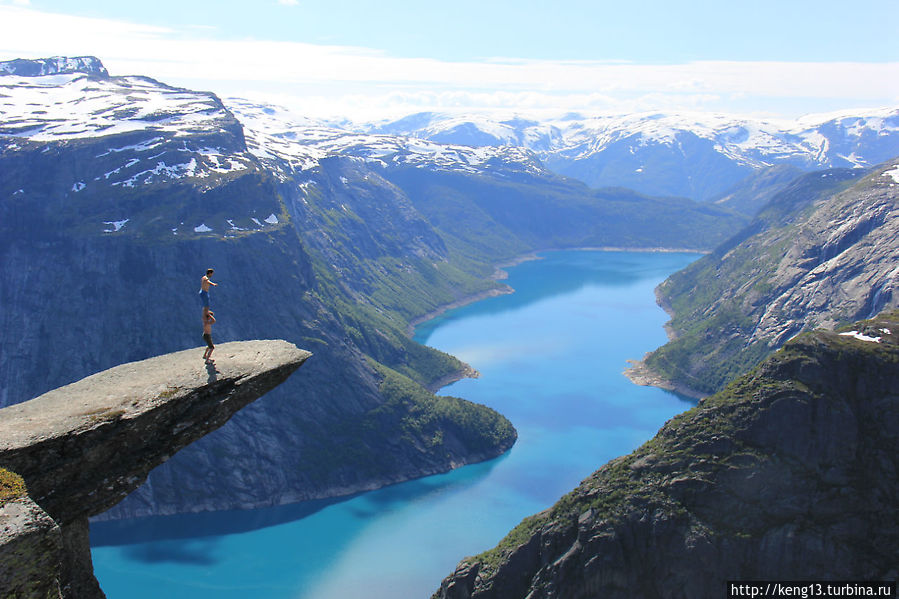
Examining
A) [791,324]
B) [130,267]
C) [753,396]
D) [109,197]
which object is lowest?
[791,324]

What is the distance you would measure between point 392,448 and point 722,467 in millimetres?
92391

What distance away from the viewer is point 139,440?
26219mm

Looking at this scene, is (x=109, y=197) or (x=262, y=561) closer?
(x=262, y=561)

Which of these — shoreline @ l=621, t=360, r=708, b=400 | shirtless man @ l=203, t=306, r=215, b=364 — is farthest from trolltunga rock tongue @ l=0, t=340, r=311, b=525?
shoreline @ l=621, t=360, r=708, b=400

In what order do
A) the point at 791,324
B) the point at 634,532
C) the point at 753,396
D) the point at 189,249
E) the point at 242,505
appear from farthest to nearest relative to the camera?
the point at 791,324 → the point at 189,249 → the point at 242,505 → the point at 753,396 → the point at 634,532

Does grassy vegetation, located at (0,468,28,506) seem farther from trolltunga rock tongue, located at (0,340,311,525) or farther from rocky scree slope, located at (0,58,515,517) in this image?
rocky scree slope, located at (0,58,515,517)

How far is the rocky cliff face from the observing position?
61406 mm

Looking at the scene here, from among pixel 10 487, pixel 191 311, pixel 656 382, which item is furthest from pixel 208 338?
pixel 656 382

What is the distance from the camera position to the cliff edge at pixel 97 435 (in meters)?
22.9

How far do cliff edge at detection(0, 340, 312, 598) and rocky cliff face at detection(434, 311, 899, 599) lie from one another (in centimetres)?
4568

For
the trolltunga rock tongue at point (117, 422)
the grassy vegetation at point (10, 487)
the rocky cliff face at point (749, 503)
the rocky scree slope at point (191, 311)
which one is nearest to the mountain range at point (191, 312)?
the rocky scree slope at point (191, 311)

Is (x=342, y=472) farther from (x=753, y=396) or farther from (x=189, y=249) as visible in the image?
(x=753, y=396)

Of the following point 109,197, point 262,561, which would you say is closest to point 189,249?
point 109,197

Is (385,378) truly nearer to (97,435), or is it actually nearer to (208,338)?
(208,338)
